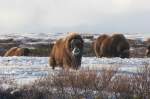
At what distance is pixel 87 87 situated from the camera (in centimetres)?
872

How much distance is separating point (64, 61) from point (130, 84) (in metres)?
5.47

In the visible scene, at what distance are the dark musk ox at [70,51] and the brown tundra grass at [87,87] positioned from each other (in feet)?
12.7

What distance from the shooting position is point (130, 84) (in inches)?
337

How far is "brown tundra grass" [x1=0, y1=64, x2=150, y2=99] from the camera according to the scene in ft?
27.5

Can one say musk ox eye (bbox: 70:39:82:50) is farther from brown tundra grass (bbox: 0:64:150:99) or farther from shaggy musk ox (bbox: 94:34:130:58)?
shaggy musk ox (bbox: 94:34:130:58)

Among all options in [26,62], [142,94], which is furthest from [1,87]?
[26,62]

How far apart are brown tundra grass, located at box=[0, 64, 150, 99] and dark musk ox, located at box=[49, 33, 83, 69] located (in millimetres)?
3858

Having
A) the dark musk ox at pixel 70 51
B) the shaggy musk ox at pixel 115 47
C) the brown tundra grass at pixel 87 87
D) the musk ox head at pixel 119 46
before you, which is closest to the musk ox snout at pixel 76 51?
the dark musk ox at pixel 70 51

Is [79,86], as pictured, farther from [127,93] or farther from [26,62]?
[26,62]

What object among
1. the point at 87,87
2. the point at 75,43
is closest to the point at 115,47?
the point at 75,43

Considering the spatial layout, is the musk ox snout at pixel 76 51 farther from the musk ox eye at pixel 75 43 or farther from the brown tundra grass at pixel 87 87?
the brown tundra grass at pixel 87 87

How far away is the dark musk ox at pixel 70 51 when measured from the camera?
13109 millimetres

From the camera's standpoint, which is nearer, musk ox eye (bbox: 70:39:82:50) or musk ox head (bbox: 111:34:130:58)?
musk ox eye (bbox: 70:39:82:50)

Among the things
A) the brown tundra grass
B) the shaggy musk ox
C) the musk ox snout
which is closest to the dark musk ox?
the musk ox snout
